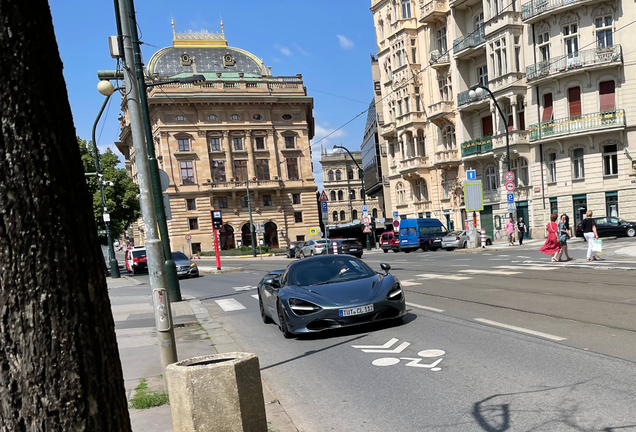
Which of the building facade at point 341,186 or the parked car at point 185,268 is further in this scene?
the building facade at point 341,186

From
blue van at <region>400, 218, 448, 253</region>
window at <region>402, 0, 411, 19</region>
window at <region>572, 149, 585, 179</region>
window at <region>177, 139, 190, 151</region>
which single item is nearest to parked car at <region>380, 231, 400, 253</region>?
blue van at <region>400, 218, 448, 253</region>

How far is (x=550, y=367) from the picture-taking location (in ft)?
18.3

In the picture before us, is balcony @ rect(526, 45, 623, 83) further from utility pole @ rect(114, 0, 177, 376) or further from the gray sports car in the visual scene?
utility pole @ rect(114, 0, 177, 376)

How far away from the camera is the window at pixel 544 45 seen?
3670cm

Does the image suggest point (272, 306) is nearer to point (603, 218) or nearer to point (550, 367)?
point (550, 367)

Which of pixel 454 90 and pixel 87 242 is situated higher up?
pixel 454 90

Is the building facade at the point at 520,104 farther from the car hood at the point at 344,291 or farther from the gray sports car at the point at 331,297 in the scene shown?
the car hood at the point at 344,291

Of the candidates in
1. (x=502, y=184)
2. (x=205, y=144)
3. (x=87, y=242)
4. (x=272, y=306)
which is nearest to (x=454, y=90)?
(x=502, y=184)

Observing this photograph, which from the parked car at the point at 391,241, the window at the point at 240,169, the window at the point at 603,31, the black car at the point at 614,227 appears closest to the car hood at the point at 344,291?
the black car at the point at 614,227

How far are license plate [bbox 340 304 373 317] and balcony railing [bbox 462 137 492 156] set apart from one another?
116 ft

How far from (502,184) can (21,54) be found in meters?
41.0

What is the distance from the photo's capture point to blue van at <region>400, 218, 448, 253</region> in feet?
123

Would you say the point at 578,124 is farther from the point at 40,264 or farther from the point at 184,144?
the point at 184,144

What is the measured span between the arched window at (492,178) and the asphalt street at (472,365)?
31.3m
